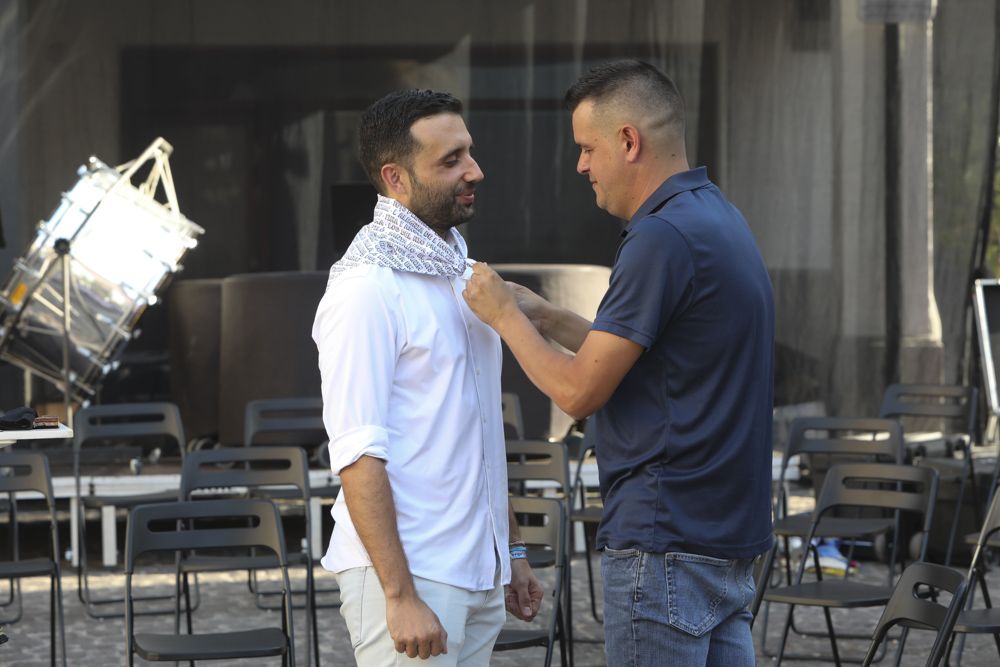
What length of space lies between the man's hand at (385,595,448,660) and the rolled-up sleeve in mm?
223

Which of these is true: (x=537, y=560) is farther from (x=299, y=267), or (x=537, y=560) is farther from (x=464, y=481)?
(x=299, y=267)

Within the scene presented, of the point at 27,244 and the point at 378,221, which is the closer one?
the point at 378,221

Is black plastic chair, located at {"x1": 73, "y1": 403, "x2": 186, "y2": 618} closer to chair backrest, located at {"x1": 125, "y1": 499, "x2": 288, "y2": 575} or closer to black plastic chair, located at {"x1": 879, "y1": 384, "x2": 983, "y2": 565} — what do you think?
chair backrest, located at {"x1": 125, "y1": 499, "x2": 288, "y2": 575}

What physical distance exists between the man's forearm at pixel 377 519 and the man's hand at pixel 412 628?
0.02 metres

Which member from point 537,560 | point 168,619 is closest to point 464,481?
point 537,560

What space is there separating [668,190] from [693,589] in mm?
615

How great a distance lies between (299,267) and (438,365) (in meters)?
5.96

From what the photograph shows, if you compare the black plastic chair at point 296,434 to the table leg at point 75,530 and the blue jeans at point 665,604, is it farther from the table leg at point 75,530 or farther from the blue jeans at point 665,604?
the blue jeans at point 665,604

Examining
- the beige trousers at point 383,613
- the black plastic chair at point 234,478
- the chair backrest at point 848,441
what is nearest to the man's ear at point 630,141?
the beige trousers at point 383,613

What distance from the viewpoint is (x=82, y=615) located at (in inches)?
229

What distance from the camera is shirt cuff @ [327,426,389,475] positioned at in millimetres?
2127

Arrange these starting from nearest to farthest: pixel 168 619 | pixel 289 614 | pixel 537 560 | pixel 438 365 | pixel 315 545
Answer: pixel 438 365 < pixel 289 614 < pixel 537 560 < pixel 168 619 < pixel 315 545

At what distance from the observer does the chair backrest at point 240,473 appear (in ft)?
16.4

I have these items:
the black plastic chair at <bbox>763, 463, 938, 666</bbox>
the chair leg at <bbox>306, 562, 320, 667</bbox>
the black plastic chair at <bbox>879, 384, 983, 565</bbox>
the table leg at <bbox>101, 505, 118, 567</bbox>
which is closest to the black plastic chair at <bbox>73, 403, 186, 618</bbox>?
the table leg at <bbox>101, 505, 118, 567</bbox>
